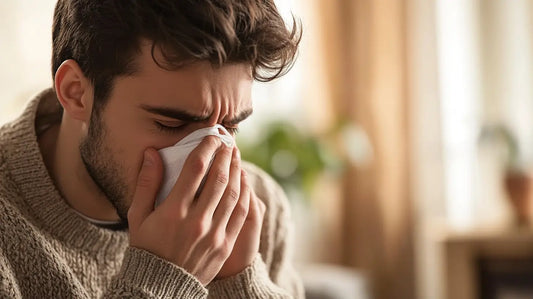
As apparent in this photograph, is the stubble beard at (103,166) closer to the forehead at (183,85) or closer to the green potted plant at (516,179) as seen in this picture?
the forehead at (183,85)

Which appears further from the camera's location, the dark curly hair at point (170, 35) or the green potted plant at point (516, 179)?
the green potted plant at point (516, 179)

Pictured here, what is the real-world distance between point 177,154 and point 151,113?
83 millimetres

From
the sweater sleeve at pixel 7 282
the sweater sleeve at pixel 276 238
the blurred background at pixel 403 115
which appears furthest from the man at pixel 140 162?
the blurred background at pixel 403 115

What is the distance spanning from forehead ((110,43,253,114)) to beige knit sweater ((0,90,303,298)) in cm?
25

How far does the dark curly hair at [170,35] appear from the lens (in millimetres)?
1346

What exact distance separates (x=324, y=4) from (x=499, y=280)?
1632 millimetres

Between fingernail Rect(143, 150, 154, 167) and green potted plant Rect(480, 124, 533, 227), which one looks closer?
fingernail Rect(143, 150, 154, 167)

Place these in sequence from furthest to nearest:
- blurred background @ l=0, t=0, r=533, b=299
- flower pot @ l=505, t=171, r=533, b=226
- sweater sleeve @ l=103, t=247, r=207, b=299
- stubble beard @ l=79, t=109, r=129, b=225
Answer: blurred background @ l=0, t=0, r=533, b=299 → flower pot @ l=505, t=171, r=533, b=226 → stubble beard @ l=79, t=109, r=129, b=225 → sweater sleeve @ l=103, t=247, r=207, b=299

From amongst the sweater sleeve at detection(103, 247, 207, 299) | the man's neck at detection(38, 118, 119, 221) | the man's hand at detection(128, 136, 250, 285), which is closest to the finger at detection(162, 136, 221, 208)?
the man's hand at detection(128, 136, 250, 285)

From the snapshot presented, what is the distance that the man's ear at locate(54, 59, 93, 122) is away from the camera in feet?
4.76

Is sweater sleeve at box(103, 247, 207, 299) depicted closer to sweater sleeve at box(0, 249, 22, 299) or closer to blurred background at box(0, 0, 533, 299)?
sweater sleeve at box(0, 249, 22, 299)

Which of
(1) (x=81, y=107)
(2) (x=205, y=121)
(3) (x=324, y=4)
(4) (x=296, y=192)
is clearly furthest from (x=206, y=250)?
(3) (x=324, y=4)

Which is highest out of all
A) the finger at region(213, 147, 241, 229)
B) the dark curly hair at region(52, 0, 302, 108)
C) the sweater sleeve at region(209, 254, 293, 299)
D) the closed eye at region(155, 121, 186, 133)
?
the dark curly hair at region(52, 0, 302, 108)

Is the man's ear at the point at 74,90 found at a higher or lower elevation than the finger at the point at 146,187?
higher
